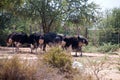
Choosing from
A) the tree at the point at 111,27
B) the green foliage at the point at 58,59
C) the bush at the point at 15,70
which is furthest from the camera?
the tree at the point at 111,27

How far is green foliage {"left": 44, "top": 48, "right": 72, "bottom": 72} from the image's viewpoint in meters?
12.5

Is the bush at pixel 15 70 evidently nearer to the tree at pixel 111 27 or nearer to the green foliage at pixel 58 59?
the green foliage at pixel 58 59

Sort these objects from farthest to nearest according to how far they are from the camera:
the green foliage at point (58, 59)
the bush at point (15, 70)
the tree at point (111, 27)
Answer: the tree at point (111, 27), the green foliage at point (58, 59), the bush at point (15, 70)

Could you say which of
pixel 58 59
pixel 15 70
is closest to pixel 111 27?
pixel 58 59

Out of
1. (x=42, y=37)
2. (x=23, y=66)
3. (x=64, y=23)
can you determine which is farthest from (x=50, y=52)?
(x=64, y=23)

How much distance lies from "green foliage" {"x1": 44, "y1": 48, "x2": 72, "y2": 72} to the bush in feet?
6.15

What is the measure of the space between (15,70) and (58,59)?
8.57ft

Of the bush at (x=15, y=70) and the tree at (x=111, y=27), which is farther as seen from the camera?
the tree at (x=111, y=27)

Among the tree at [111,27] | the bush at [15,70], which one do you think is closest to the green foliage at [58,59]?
the bush at [15,70]

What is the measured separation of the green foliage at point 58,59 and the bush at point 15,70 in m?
1.88

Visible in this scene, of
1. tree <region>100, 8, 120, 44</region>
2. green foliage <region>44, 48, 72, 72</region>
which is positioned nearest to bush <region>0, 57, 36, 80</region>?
green foliage <region>44, 48, 72, 72</region>

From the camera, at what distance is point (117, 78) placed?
42.6ft

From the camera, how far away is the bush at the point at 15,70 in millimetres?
10312

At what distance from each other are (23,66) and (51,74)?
92 cm
